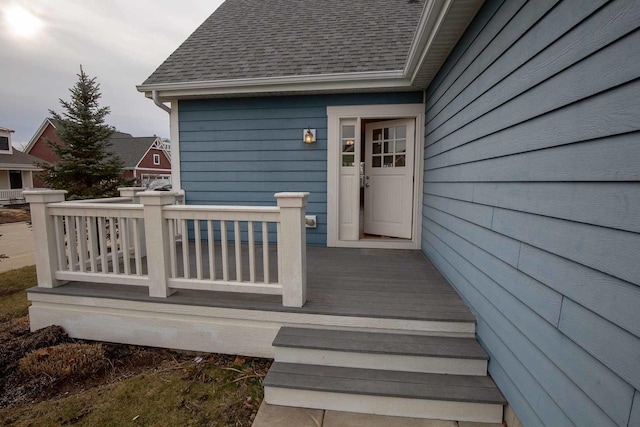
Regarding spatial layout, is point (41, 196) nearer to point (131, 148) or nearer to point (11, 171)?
point (11, 171)

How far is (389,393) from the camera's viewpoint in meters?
1.73

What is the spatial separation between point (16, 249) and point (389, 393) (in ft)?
27.9

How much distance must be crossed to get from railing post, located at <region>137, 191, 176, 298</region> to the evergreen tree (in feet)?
20.3

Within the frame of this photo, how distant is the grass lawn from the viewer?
5.92 feet

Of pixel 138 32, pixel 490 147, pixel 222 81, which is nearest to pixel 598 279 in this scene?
pixel 490 147

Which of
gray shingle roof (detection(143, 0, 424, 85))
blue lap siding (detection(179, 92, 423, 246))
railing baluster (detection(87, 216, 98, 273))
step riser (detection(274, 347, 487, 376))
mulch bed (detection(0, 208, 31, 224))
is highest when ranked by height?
gray shingle roof (detection(143, 0, 424, 85))

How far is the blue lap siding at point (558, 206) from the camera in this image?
93 centimetres

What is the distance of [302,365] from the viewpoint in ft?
6.56

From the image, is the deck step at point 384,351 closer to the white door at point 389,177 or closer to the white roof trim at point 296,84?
the white door at point 389,177

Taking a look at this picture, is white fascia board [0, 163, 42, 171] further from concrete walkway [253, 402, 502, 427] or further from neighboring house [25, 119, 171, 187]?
concrete walkway [253, 402, 502, 427]

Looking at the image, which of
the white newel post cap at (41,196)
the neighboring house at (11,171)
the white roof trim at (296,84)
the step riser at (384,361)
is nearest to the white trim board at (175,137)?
the white roof trim at (296,84)

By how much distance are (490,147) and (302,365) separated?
1.87 metres

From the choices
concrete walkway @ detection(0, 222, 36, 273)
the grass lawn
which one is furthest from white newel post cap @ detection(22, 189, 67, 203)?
concrete walkway @ detection(0, 222, 36, 273)

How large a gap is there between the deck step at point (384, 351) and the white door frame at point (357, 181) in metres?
2.14
